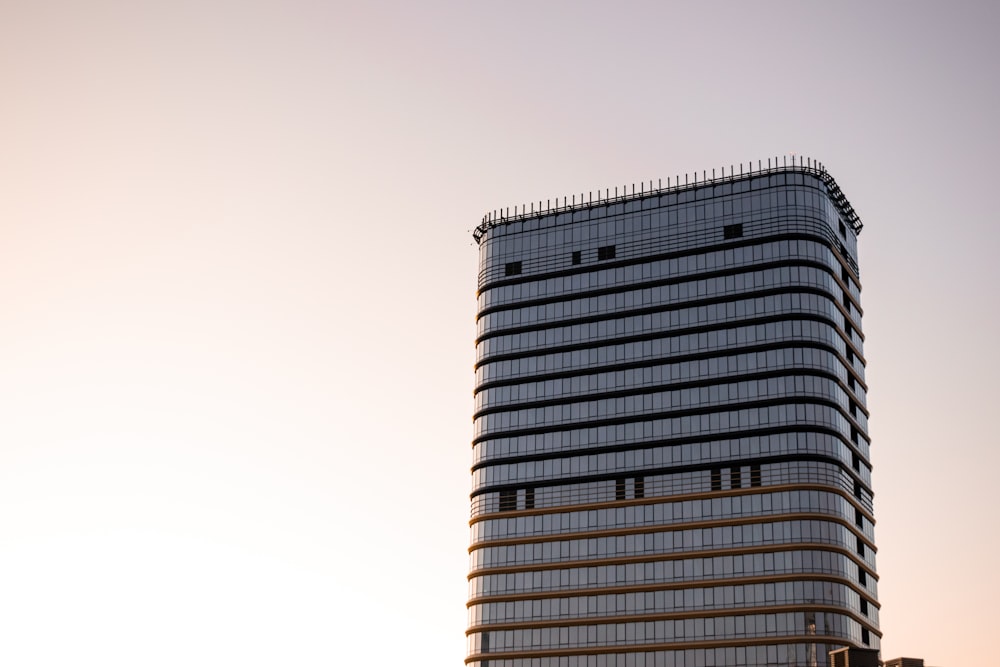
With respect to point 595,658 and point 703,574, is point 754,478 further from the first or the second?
point 595,658

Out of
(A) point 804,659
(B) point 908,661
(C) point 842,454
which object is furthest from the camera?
(C) point 842,454

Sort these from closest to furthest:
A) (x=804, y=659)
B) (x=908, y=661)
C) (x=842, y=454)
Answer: (x=908, y=661) → (x=804, y=659) → (x=842, y=454)

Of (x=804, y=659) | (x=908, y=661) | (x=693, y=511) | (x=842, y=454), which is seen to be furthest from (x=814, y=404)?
(x=908, y=661)

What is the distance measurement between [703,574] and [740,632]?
939 cm

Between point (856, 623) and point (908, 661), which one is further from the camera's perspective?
point (856, 623)

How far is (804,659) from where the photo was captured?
185625 millimetres

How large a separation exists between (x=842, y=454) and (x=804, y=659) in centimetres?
2887

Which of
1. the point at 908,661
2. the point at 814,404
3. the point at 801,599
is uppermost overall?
the point at 814,404

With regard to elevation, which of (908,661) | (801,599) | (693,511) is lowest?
(908,661)

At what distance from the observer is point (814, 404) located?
7771 inches

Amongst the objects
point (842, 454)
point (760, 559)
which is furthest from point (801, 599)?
point (842, 454)

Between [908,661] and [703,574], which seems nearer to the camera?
[908,661]

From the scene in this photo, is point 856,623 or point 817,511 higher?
point 817,511

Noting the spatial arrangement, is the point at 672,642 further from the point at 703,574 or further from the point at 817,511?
→ the point at 817,511
